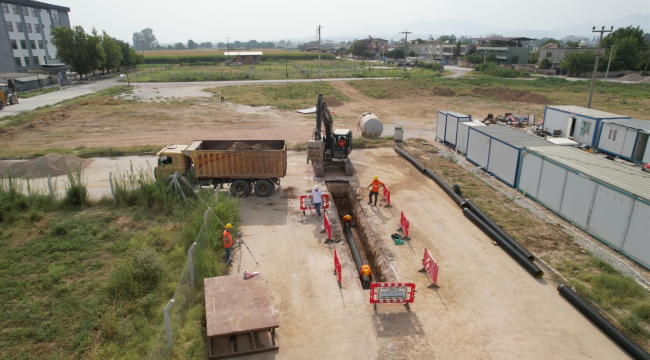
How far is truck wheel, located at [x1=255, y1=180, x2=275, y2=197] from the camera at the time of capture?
2080 cm

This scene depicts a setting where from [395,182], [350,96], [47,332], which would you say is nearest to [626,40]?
[350,96]

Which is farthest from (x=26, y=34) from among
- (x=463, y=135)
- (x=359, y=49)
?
(x=359, y=49)

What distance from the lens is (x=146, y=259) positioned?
12938 mm

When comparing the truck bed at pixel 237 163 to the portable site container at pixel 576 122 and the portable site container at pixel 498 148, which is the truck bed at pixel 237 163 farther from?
the portable site container at pixel 576 122

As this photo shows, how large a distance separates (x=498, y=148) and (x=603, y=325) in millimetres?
13308

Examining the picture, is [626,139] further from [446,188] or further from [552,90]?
[552,90]

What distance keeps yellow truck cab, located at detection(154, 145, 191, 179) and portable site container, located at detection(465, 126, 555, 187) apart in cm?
1706

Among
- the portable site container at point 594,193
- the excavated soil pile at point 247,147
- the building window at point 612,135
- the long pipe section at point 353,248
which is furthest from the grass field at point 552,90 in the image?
the long pipe section at point 353,248

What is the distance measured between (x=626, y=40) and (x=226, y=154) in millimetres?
94528

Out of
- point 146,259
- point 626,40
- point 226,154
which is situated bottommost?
point 146,259

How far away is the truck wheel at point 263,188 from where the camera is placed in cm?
2080

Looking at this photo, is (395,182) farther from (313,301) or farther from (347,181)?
(313,301)

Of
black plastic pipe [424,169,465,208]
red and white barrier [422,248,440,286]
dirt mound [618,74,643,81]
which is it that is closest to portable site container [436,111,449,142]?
black plastic pipe [424,169,465,208]

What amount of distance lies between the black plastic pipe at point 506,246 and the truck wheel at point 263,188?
967cm
